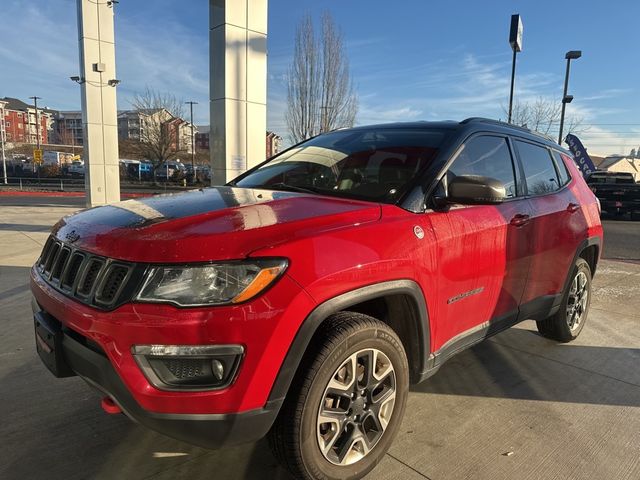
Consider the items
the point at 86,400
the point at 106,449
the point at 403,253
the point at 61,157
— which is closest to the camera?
the point at 403,253

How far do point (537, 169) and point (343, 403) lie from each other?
255 cm

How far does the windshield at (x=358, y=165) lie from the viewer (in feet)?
9.34

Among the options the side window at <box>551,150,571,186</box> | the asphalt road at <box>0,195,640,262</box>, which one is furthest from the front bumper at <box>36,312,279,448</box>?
the asphalt road at <box>0,195,640,262</box>

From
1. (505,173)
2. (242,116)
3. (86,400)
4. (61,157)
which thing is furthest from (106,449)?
(61,157)

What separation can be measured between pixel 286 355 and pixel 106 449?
1381mm

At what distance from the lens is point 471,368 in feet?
12.4

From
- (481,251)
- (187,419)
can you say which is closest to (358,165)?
(481,251)

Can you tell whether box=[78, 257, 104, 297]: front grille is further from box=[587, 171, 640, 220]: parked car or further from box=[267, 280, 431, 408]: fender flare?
box=[587, 171, 640, 220]: parked car

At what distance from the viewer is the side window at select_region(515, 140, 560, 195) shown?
3.63 meters

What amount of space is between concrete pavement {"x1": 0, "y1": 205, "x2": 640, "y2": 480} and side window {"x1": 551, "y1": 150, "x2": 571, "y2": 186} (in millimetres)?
1475

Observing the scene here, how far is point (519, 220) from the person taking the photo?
3.26 m

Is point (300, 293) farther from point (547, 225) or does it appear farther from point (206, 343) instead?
point (547, 225)

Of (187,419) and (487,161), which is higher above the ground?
(487,161)

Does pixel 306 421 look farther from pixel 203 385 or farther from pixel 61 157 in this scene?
pixel 61 157
